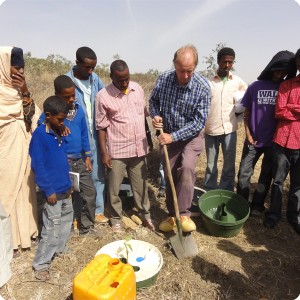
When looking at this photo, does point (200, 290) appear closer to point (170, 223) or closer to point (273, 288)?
point (273, 288)

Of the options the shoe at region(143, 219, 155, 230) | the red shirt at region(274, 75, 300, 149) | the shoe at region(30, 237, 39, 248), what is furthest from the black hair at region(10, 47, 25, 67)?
the red shirt at region(274, 75, 300, 149)

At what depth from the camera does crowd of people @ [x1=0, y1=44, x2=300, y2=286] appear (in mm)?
2984

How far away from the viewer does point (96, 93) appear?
367cm

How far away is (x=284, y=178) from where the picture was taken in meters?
3.70

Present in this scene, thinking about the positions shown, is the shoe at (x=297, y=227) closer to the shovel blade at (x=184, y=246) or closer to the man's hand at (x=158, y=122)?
the shovel blade at (x=184, y=246)

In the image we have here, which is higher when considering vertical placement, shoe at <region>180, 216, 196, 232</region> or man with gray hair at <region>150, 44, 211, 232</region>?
man with gray hair at <region>150, 44, 211, 232</region>

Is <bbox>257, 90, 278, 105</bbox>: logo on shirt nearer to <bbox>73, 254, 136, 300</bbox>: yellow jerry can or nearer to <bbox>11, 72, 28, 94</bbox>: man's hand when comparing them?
<bbox>73, 254, 136, 300</bbox>: yellow jerry can

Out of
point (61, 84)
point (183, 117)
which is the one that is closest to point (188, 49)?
point (183, 117)

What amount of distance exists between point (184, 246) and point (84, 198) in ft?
4.14

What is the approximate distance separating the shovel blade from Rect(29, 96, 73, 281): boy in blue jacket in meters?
1.20

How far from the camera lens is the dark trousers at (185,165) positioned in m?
3.39

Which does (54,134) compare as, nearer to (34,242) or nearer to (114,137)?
(114,137)

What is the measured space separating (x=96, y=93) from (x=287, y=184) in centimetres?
344

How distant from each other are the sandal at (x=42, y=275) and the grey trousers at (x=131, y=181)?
1.05 metres
